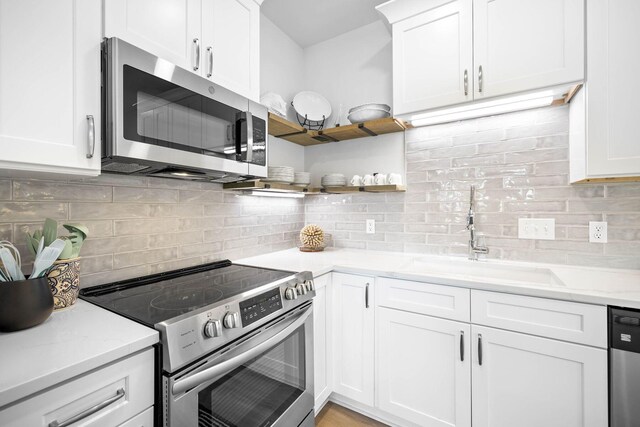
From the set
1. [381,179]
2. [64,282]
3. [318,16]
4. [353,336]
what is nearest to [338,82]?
[318,16]

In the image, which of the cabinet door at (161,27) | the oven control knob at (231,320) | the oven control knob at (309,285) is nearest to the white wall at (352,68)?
the cabinet door at (161,27)

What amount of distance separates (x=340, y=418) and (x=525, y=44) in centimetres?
242

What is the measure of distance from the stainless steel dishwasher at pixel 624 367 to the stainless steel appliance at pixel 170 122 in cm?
173

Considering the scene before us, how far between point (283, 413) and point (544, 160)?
2042 millimetres

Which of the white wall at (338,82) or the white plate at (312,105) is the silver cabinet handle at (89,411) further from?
the white plate at (312,105)

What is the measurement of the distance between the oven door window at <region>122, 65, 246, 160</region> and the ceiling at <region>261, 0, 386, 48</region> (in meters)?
1.25

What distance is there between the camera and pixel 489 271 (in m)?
1.89

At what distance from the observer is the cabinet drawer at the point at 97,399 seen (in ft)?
2.17

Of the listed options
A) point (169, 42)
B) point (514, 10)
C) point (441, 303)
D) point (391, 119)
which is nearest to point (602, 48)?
point (514, 10)

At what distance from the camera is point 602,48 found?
4.62 feet

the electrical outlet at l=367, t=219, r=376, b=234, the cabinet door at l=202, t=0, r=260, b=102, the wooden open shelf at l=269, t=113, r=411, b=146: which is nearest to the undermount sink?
the electrical outlet at l=367, t=219, r=376, b=234

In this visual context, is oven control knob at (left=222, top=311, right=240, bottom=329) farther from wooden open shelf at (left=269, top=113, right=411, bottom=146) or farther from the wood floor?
wooden open shelf at (left=269, top=113, right=411, bottom=146)

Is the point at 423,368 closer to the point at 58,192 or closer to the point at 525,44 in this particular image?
the point at 525,44

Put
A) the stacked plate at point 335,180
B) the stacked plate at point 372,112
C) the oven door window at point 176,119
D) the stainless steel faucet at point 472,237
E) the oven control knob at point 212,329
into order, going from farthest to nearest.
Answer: the stacked plate at point 335,180 → the stacked plate at point 372,112 → the stainless steel faucet at point 472,237 → the oven door window at point 176,119 → the oven control knob at point 212,329
